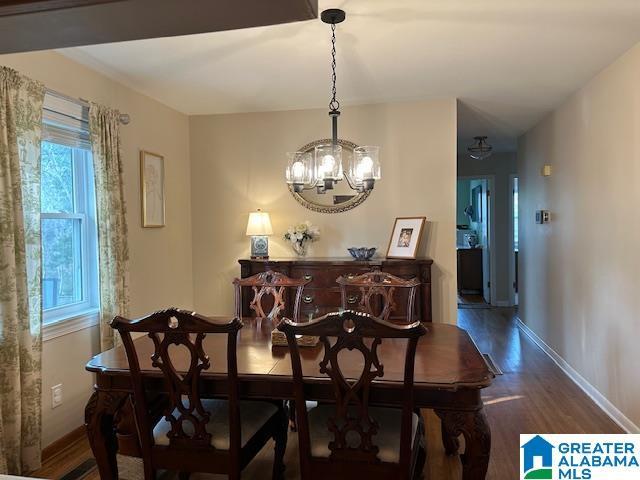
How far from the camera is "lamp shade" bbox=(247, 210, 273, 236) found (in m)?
4.16

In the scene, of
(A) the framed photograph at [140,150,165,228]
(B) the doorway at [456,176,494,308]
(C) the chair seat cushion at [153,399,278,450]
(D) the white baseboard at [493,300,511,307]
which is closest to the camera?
(C) the chair seat cushion at [153,399,278,450]

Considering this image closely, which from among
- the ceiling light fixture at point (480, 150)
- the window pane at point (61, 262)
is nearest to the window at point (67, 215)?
the window pane at point (61, 262)

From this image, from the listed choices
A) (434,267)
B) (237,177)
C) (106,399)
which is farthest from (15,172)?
(434,267)

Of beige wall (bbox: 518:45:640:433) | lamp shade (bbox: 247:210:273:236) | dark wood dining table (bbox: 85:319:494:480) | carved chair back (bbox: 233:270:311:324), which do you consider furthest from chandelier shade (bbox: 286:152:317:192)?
beige wall (bbox: 518:45:640:433)

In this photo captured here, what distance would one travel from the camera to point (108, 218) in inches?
124

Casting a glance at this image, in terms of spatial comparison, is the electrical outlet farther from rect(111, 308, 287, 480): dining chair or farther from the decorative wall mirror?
the decorative wall mirror

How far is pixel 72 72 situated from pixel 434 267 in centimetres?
319

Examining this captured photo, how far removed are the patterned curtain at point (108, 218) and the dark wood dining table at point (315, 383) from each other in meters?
0.94

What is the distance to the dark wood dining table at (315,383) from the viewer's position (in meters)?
1.71

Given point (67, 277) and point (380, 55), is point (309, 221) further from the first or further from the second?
point (67, 277)

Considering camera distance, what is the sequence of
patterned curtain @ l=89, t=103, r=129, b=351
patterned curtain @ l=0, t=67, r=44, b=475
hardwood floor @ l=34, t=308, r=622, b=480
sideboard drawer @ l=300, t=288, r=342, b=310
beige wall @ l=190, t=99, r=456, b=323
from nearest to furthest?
1. patterned curtain @ l=0, t=67, r=44, b=475
2. hardwood floor @ l=34, t=308, r=622, b=480
3. patterned curtain @ l=89, t=103, r=129, b=351
4. sideboard drawer @ l=300, t=288, r=342, b=310
5. beige wall @ l=190, t=99, r=456, b=323

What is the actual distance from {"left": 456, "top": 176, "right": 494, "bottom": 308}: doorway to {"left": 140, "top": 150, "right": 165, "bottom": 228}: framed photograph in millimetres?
4963

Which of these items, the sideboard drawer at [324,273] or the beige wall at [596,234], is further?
the sideboard drawer at [324,273]

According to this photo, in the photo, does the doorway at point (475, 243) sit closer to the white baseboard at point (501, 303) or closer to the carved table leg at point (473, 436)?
the white baseboard at point (501, 303)
